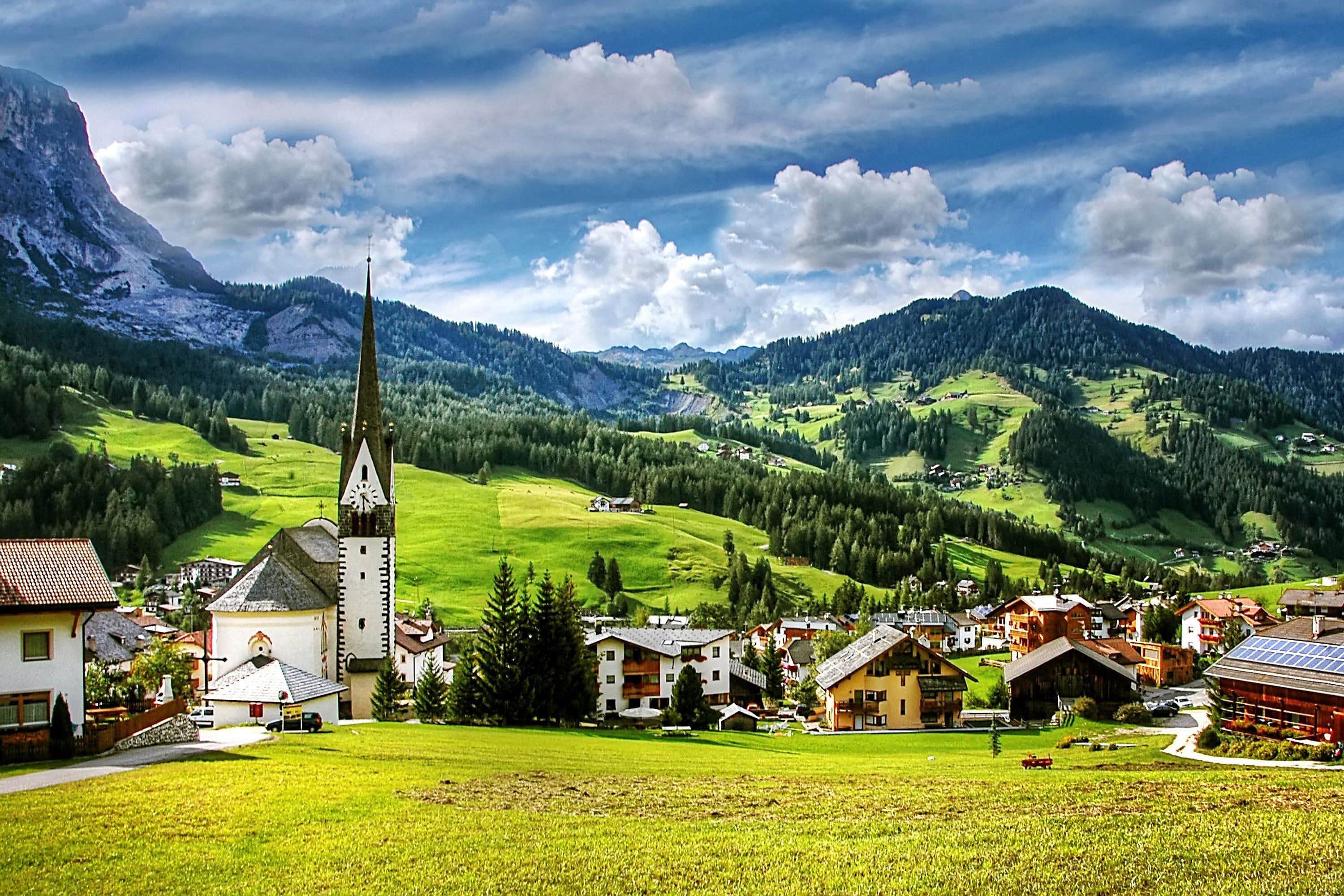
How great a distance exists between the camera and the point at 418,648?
289ft

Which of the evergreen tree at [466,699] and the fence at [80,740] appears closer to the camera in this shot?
the fence at [80,740]

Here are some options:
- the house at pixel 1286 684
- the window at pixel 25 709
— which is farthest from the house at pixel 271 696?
the house at pixel 1286 684

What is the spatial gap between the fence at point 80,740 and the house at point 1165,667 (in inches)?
3628

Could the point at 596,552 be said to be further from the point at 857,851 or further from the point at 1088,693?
the point at 857,851

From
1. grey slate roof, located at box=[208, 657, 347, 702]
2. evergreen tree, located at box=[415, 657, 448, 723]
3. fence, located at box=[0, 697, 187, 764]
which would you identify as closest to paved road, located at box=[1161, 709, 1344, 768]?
evergreen tree, located at box=[415, 657, 448, 723]

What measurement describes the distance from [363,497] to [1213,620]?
4035 inches

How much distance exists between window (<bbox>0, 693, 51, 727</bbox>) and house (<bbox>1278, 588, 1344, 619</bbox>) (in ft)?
338

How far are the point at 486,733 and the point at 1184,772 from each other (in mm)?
28351

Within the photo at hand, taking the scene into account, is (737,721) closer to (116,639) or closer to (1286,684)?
(1286,684)

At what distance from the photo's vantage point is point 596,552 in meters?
164

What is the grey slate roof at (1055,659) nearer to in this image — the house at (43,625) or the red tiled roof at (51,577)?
the red tiled roof at (51,577)

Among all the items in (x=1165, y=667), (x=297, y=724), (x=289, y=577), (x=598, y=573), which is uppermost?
(x=289, y=577)

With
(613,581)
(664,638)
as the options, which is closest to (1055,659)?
(664,638)

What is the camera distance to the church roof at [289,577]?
189 ft
